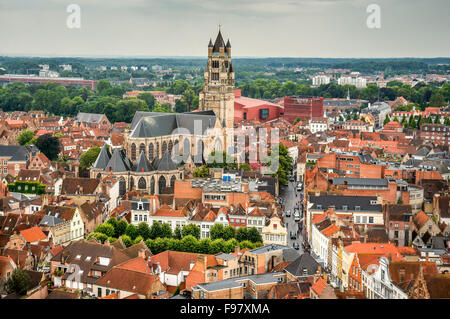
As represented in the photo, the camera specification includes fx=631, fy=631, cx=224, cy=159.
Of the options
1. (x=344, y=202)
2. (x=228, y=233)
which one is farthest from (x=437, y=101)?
(x=228, y=233)

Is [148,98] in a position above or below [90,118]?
above

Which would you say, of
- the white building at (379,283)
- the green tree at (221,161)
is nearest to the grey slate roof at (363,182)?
the green tree at (221,161)

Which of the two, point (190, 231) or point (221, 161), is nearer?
point (190, 231)

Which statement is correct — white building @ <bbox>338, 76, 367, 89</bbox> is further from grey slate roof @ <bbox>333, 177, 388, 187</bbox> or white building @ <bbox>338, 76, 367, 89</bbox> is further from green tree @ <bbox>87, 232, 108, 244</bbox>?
green tree @ <bbox>87, 232, 108, 244</bbox>

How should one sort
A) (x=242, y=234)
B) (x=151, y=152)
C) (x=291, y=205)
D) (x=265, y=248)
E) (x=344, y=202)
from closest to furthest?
(x=265, y=248), (x=242, y=234), (x=344, y=202), (x=291, y=205), (x=151, y=152)

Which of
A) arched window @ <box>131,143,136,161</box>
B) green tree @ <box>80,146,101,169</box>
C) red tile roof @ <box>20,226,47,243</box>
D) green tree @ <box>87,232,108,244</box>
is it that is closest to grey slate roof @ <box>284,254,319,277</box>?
green tree @ <box>87,232,108,244</box>

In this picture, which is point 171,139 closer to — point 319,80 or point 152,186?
point 152,186

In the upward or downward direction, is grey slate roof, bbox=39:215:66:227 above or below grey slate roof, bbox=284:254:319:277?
above

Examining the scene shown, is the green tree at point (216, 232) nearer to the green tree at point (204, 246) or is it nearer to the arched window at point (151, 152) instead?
the green tree at point (204, 246)
